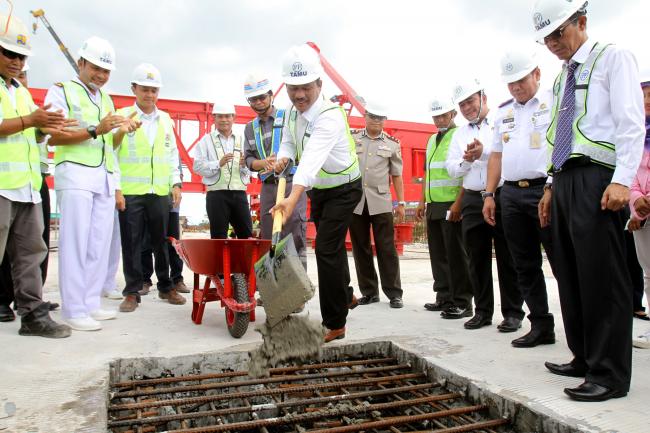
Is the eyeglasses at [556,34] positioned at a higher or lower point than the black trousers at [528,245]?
higher

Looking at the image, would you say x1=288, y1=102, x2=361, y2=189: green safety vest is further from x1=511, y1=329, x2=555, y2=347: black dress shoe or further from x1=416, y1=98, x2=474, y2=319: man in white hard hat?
x1=511, y1=329, x2=555, y2=347: black dress shoe

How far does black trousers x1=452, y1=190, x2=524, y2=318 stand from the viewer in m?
3.60

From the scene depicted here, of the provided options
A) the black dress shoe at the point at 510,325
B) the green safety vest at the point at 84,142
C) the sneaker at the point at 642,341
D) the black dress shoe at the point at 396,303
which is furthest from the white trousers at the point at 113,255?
the sneaker at the point at 642,341

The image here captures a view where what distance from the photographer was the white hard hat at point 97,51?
3.58 m

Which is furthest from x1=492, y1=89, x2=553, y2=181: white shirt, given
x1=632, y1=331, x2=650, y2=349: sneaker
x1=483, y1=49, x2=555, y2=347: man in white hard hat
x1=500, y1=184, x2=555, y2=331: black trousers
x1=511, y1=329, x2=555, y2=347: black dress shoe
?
x1=632, y1=331, x2=650, y2=349: sneaker

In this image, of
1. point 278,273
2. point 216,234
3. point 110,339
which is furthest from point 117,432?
point 216,234

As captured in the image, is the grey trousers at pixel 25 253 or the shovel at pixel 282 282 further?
the grey trousers at pixel 25 253

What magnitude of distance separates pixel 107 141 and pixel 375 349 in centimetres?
241

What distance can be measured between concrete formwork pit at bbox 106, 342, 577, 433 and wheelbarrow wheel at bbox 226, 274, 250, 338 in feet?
1.31

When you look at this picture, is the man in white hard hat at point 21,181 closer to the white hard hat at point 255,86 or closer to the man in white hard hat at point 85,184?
the man in white hard hat at point 85,184

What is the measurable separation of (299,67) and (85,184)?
5.61 feet

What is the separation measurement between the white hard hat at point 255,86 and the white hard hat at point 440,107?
1424 millimetres

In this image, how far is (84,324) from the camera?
3.43 m

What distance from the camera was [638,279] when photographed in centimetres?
438
